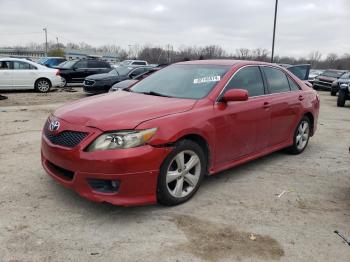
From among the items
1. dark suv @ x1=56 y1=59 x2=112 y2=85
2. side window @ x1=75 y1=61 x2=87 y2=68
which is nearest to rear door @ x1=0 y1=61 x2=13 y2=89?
dark suv @ x1=56 y1=59 x2=112 y2=85

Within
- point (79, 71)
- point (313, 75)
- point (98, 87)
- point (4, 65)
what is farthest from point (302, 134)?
point (313, 75)

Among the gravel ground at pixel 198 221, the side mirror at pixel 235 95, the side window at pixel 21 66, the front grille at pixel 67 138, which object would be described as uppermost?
the side mirror at pixel 235 95

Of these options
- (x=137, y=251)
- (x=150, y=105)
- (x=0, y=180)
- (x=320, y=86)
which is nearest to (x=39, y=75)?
(x=0, y=180)

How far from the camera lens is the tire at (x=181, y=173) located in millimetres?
3809

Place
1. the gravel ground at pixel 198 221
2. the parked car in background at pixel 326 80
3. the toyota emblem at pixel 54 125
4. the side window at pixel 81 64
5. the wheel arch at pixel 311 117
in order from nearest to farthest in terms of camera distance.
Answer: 1. the gravel ground at pixel 198 221
2. the toyota emblem at pixel 54 125
3. the wheel arch at pixel 311 117
4. the side window at pixel 81 64
5. the parked car in background at pixel 326 80

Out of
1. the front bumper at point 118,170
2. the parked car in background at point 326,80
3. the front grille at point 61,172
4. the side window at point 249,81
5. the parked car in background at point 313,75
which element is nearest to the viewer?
the front bumper at point 118,170

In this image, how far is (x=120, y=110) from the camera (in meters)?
3.96

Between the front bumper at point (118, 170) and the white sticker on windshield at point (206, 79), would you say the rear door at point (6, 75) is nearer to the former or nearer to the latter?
the white sticker on windshield at point (206, 79)

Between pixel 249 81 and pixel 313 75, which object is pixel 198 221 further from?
pixel 313 75

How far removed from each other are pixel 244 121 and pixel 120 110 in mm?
1645

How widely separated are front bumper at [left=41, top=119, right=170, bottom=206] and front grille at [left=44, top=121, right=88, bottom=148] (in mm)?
54

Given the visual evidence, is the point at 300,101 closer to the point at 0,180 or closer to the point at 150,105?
the point at 150,105

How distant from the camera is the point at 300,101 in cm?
606

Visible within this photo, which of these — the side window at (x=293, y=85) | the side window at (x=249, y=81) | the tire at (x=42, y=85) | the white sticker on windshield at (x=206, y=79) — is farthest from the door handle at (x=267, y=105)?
the tire at (x=42, y=85)
